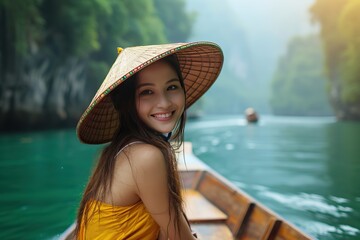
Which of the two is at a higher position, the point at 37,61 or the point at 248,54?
the point at 248,54

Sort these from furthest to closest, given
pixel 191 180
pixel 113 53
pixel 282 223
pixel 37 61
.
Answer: pixel 113 53
pixel 37 61
pixel 191 180
pixel 282 223

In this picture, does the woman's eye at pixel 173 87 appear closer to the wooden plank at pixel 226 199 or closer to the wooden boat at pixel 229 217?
the wooden boat at pixel 229 217

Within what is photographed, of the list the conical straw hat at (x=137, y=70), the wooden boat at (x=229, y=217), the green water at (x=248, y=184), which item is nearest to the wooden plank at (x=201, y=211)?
the wooden boat at (x=229, y=217)

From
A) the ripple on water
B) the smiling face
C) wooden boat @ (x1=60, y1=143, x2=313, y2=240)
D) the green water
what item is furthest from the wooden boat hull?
the ripple on water

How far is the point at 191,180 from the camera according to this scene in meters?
5.17

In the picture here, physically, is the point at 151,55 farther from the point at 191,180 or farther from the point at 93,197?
the point at 191,180

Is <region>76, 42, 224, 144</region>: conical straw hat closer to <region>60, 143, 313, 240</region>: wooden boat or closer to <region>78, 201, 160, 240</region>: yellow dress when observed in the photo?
<region>78, 201, 160, 240</region>: yellow dress

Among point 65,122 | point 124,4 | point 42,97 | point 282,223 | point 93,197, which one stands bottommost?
point 65,122

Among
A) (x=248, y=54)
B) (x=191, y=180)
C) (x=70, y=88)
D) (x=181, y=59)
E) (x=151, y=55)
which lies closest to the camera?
(x=151, y=55)

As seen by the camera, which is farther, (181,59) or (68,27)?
(68,27)

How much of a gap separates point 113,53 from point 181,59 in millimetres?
22734

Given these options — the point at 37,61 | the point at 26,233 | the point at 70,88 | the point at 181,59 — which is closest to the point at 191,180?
the point at 26,233

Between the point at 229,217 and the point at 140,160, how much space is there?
2.53m

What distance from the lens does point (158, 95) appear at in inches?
61.4
